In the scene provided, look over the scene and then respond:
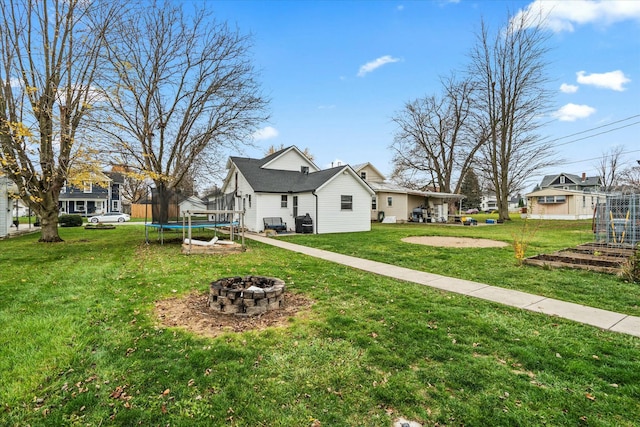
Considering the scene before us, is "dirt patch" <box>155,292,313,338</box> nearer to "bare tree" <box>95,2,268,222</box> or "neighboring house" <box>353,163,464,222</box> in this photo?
"bare tree" <box>95,2,268,222</box>

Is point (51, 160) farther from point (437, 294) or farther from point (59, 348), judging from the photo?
point (437, 294)

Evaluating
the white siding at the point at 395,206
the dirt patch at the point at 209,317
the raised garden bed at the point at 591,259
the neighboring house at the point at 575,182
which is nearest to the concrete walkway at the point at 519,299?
the dirt patch at the point at 209,317

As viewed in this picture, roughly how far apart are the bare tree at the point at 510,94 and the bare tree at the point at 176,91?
22.4 m

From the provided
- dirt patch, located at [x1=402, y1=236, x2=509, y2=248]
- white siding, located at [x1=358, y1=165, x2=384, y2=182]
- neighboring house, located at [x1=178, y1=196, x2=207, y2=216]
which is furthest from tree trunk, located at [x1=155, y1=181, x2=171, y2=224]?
white siding, located at [x1=358, y1=165, x2=384, y2=182]

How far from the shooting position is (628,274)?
6258 mm

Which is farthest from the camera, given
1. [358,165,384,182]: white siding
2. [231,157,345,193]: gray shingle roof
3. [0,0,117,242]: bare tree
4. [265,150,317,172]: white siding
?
[358,165,384,182]: white siding

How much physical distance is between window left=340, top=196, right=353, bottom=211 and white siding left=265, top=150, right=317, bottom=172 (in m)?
6.25

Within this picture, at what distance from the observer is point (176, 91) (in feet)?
48.4

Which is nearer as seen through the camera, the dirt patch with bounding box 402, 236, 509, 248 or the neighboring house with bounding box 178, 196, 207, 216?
the dirt patch with bounding box 402, 236, 509, 248

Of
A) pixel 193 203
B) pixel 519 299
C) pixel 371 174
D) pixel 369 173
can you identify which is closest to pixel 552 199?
pixel 371 174

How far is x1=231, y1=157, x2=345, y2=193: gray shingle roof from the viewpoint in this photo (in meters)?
18.1

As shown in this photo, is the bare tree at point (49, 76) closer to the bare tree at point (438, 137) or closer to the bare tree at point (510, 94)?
the bare tree at point (438, 137)

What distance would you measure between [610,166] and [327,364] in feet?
200

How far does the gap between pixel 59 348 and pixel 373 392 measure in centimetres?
342
